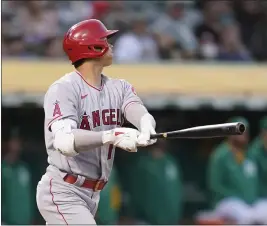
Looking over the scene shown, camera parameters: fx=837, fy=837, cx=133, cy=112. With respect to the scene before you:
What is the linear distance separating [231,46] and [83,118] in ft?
20.9

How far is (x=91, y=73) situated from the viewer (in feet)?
16.0

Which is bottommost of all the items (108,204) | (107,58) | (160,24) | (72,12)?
(108,204)

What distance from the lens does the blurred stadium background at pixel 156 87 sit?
9258mm

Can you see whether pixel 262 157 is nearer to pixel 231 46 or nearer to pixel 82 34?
pixel 231 46

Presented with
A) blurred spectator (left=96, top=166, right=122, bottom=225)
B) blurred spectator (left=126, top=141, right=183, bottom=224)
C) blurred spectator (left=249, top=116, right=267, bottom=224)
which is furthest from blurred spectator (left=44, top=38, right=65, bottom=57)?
blurred spectator (left=249, top=116, right=267, bottom=224)

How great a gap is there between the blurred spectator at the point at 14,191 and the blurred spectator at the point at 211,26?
2.80 m

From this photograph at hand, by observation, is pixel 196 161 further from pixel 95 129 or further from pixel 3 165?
pixel 95 129

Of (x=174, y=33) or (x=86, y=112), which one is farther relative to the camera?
(x=174, y=33)

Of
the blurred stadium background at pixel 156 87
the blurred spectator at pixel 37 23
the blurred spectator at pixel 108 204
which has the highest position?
the blurred spectator at pixel 37 23

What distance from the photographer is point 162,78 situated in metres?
9.62

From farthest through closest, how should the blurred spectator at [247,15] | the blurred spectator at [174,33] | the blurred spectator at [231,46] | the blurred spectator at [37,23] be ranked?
the blurred spectator at [247,15] < the blurred spectator at [231,46] < the blurred spectator at [174,33] < the blurred spectator at [37,23]

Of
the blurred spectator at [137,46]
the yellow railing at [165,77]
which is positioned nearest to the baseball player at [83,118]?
the yellow railing at [165,77]

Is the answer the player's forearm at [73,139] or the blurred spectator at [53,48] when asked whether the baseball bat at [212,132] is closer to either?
the player's forearm at [73,139]

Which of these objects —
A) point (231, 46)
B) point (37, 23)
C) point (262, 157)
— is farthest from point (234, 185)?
point (37, 23)
